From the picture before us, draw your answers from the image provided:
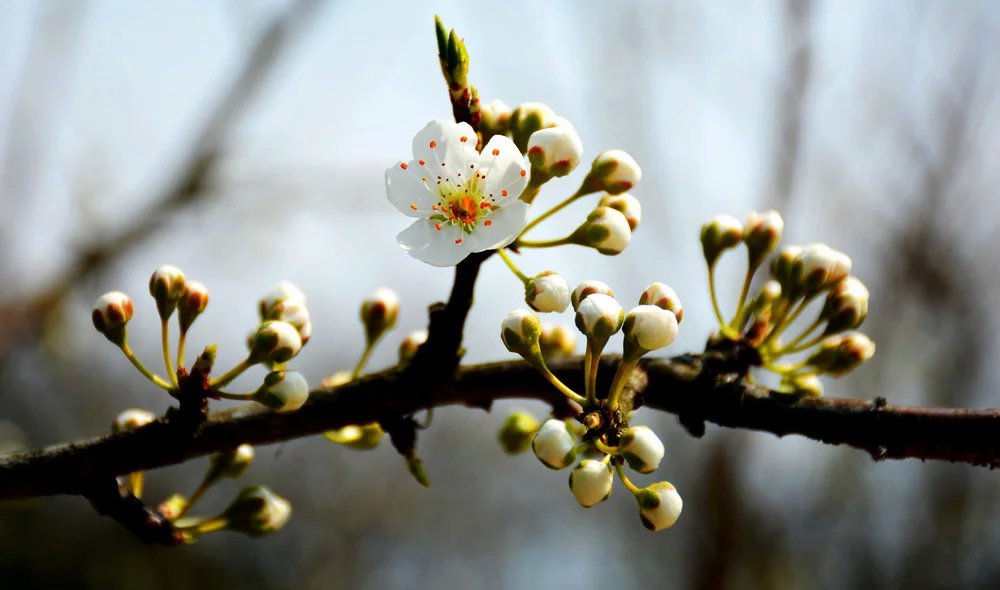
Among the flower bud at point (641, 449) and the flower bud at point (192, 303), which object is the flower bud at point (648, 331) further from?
the flower bud at point (192, 303)

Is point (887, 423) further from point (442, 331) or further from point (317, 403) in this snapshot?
A: point (317, 403)

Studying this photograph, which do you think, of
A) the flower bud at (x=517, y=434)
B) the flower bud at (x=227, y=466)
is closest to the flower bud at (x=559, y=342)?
the flower bud at (x=517, y=434)

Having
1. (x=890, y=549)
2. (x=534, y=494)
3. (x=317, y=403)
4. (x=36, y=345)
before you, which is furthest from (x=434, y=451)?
(x=317, y=403)

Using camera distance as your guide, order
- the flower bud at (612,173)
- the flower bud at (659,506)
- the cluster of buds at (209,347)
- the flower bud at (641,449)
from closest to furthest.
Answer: the flower bud at (641,449)
the flower bud at (659,506)
the cluster of buds at (209,347)
the flower bud at (612,173)

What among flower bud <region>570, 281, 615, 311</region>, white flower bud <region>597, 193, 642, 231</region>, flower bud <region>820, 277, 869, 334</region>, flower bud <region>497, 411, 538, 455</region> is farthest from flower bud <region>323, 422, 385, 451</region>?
flower bud <region>820, 277, 869, 334</region>

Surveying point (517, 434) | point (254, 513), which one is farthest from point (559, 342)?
point (254, 513)

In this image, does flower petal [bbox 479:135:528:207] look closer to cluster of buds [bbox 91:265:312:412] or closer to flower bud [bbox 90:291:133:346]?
cluster of buds [bbox 91:265:312:412]
